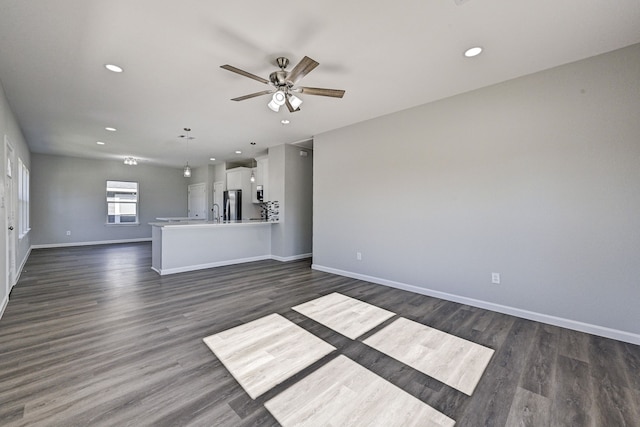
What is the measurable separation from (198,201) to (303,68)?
857 cm

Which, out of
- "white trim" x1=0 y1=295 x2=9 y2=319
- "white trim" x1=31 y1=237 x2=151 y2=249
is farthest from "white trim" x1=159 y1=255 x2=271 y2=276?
"white trim" x1=31 y1=237 x2=151 y2=249

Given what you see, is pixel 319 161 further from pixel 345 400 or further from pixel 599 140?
pixel 345 400

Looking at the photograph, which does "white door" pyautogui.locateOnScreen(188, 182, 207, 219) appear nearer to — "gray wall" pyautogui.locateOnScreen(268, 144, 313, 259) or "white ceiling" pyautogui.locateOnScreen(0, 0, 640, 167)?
"gray wall" pyautogui.locateOnScreen(268, 144, 313, 259)

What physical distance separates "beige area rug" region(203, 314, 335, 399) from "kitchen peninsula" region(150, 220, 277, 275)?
2932 millimetres

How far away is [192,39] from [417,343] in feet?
11.3

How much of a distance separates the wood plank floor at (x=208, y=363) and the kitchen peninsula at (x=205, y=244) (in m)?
1.08

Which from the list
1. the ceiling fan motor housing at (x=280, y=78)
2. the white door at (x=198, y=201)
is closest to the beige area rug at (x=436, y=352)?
the ceiling fan motor housing at (x=280, y=78)

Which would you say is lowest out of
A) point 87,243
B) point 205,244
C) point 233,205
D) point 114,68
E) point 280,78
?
point 87,243

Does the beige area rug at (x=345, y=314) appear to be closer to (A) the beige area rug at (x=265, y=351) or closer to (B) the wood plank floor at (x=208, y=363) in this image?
(B) the wood plank floor at (x=208, y=363)

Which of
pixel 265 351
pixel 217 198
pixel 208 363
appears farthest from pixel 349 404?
pixel 217 198

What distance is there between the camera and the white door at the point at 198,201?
30.6 feet

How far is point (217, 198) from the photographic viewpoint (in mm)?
8953

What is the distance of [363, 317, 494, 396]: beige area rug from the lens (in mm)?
1967

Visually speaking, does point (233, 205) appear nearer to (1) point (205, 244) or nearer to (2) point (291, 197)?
(2) point (291, 197)
